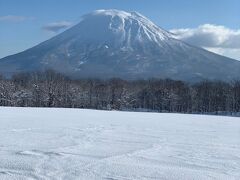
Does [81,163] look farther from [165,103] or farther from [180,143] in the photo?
[165,103]

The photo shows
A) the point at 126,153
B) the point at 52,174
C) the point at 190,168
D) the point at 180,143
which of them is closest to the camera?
the point at 52,174

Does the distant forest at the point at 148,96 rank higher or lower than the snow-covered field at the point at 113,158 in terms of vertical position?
higher

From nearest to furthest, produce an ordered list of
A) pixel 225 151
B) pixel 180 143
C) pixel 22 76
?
1. pixel 225 151
2. pixel 180 143
3. pixel 22 76

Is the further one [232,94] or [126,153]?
[232,94]

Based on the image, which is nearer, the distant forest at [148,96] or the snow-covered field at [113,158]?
the snow-covered field at [113,158]

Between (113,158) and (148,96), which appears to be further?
(148,96)

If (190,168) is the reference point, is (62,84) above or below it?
above

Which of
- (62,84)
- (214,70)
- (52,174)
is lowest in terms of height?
(52,174)

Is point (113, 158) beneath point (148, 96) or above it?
beneath

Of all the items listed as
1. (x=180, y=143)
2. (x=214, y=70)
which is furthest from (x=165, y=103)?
(x=214, y=70)

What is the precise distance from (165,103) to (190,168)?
66592 mm

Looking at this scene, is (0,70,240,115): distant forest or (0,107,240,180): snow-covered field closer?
(0,107,240,180): snow-covered field

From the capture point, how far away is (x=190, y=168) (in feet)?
22.7

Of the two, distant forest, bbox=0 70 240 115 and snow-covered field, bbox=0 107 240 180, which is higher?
distant forest, bbox=0 70 240 115
